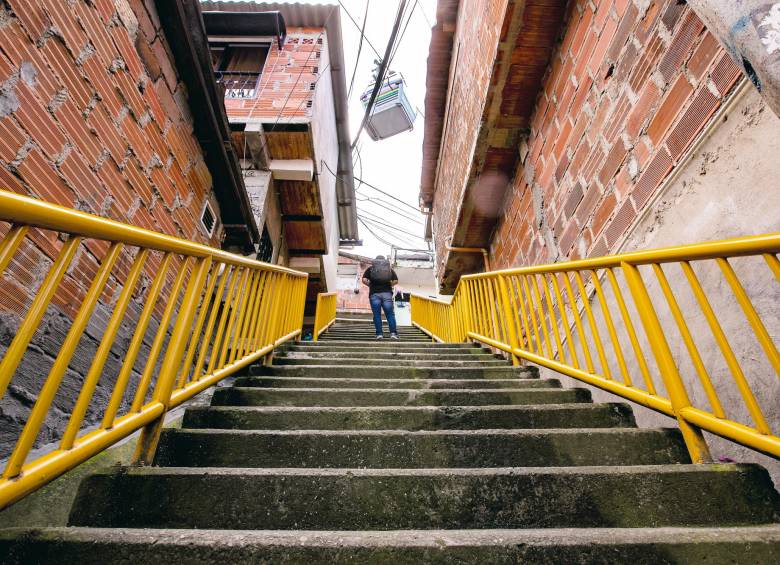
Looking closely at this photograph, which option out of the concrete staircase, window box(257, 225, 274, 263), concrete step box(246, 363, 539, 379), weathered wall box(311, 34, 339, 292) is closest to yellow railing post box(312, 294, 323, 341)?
window box(257, 225, 274, 263)

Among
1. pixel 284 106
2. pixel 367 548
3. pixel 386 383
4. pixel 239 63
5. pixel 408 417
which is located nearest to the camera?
pixel 367 548

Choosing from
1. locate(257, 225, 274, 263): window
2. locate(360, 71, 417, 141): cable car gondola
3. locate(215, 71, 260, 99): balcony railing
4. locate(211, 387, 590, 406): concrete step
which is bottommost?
locate(211, 387, 590, 406): concrete step

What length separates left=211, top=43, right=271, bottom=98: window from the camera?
648 centimetres

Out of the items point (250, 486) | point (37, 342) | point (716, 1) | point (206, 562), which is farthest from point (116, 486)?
point (716, 1)

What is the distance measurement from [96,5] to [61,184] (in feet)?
4.18

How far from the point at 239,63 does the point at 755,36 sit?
780 cm

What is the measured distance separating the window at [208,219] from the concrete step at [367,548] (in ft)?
11.3

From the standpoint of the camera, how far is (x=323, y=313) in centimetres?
679

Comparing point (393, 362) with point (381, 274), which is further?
point (381, 274)

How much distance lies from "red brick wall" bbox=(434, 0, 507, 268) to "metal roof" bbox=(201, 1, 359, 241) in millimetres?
2677

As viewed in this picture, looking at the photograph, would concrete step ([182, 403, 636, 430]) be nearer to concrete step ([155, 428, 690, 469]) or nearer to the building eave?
concrete step ([155, 428, 690, 469])

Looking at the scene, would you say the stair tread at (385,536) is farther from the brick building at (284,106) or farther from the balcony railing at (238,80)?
the balcony railing at (238,80)

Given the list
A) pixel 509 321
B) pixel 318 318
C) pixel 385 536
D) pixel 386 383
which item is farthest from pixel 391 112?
pixel 385 536

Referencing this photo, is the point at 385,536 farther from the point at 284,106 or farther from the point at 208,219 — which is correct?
the point at 284,106
